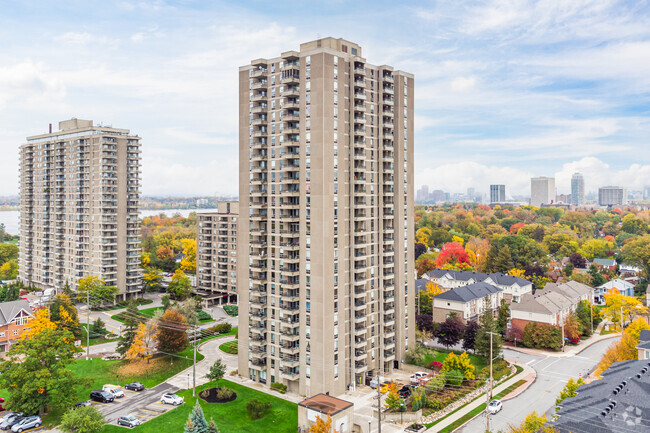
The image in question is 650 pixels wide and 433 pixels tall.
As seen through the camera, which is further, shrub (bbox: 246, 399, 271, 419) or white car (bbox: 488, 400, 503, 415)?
white car (bbox: 488, 400, 503, 415)

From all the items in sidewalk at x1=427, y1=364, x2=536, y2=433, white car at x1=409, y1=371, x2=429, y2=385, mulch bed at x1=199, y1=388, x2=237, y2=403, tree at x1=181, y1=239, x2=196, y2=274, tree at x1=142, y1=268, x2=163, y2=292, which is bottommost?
sidewalk at x1=427, y1=364, x2=536, y2=433

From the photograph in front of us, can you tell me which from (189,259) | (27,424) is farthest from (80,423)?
(189,259)

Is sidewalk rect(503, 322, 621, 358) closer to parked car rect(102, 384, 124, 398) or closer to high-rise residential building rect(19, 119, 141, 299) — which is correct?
parked car rect(102, 384, 124, 398)

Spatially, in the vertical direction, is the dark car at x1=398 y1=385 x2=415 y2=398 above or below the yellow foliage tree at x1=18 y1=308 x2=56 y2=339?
below

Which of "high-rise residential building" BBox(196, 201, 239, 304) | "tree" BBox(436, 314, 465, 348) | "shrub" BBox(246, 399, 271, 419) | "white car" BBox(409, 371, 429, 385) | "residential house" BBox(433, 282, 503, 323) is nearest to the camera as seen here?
"shrub" BBox(246, 399, 271, 419)

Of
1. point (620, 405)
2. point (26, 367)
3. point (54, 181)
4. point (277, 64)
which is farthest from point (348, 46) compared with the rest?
point (54, 181)

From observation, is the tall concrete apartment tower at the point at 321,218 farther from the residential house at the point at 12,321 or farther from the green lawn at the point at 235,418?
the residential house at the point at 12,321

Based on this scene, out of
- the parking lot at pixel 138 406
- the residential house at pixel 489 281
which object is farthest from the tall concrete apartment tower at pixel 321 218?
the residential house at pixel 489 281

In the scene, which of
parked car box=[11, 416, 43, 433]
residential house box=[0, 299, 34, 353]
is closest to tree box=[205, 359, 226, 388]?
parked car box=[11, 416, 43, 433]
